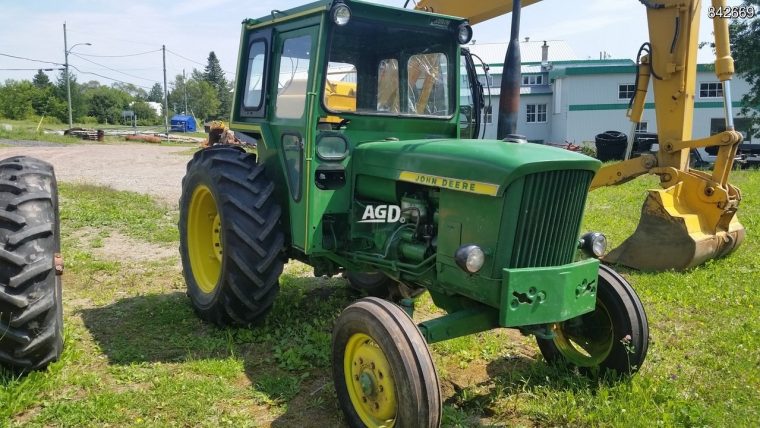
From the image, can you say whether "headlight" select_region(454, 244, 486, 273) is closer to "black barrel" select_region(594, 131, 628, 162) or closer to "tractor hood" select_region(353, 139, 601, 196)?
"tractor hood" select_region(353, 139, 601, 196)

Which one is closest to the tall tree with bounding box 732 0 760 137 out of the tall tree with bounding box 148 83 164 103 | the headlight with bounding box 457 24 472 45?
the headlight with bounding box 457 24 472 45

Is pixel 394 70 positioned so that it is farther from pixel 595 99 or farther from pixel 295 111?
pixel 595 99

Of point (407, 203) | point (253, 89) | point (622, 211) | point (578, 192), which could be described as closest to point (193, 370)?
point (407, 203)

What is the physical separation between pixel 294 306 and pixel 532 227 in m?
2.77

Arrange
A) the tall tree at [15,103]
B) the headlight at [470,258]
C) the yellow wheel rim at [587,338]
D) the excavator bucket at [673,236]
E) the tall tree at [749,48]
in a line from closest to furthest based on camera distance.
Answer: the headlight at [470,258]
the yellow wheel rim at [587,338]
the excavator bucket at [673,236]
the tall tree at [749,48]
the tall tree at [15,103]

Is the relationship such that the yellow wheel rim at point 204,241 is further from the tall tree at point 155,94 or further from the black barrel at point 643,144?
the tall tree at point 155,94

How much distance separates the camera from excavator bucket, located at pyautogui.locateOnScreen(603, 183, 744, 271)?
6770mm

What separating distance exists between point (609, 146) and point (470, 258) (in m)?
17.0

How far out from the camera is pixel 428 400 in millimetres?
3281

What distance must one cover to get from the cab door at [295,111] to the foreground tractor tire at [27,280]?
A: 5.38 ft

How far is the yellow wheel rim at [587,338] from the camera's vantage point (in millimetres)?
4340

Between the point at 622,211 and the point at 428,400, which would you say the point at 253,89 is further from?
the point at 622,211

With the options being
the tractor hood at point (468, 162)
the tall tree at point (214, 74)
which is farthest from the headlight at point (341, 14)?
the tall tree at point (214, 74)

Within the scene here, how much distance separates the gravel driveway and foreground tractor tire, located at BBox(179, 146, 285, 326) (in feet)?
22.3
